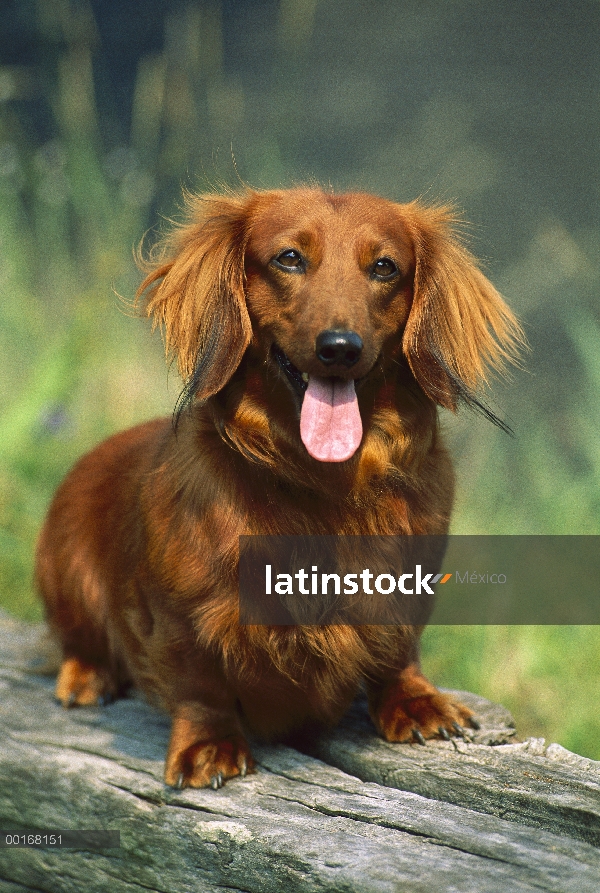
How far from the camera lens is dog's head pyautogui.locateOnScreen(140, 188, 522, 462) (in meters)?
2.12

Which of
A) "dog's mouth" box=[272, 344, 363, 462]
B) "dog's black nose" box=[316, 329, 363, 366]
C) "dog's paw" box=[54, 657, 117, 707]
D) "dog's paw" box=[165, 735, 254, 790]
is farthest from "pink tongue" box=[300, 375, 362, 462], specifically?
"dog's paw" box=[54, 657, 117, 707]

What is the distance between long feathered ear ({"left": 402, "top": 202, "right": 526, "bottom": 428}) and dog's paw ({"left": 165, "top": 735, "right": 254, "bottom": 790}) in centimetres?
101

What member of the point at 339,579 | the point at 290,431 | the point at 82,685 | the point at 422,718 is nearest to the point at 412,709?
the point at 422,718

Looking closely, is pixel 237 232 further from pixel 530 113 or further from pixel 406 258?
pixel 530 113

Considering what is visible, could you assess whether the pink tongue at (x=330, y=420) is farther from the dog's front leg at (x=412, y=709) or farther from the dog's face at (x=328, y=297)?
the dog's front leg at (x=412, y=709)

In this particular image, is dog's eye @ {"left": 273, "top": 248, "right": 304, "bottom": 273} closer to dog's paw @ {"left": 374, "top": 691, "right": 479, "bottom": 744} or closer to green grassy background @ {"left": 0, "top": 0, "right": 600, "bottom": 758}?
green grassy background @ {"left": 0, "top": 0, "right": 600, "bottom": 758}

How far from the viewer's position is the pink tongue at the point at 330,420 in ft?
6.93

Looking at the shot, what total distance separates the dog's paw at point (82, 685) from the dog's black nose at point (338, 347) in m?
1.41

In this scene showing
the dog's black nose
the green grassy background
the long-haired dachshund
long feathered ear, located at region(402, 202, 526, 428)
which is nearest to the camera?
the dog's black nose

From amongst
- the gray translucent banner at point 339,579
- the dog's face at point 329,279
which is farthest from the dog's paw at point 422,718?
the dog's face at point 329,279

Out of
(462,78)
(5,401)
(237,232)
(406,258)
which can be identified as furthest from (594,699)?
(462,78)

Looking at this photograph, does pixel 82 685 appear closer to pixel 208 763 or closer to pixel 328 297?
pixel 208 763

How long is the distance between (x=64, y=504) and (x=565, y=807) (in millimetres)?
1805

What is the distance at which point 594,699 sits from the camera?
3154mm
